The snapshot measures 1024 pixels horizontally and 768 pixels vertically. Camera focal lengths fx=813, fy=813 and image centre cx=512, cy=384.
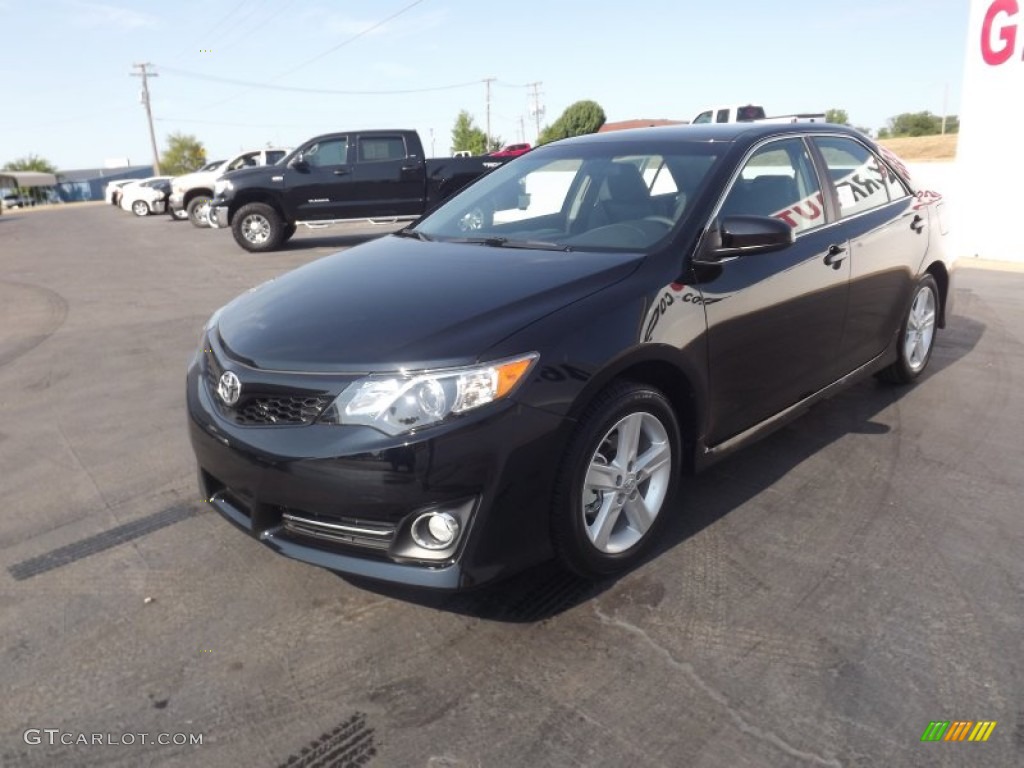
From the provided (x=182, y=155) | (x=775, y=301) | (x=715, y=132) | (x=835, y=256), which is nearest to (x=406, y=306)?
(x=775, y=301)

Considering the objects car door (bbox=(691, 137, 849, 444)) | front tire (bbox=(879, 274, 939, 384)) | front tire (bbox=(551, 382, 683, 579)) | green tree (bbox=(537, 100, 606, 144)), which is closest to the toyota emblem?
front tire (bbox=(551, 382, 683, 579))

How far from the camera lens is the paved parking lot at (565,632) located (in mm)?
2264

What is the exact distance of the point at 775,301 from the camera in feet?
11.8

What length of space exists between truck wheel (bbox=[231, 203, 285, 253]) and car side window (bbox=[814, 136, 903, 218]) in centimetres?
1166

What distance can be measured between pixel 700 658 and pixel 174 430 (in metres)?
3.49

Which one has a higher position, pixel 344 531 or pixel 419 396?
pixel 419 396

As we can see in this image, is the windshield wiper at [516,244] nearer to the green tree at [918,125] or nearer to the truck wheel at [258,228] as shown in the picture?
the truck wheel at [258,228]

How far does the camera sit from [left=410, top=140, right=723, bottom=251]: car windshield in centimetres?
349

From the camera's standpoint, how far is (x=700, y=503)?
367cm

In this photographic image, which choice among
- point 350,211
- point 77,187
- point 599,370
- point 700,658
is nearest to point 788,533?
point 700,658

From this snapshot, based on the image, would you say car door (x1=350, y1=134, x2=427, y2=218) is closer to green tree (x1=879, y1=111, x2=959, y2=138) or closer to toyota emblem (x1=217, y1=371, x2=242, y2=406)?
toyota emblem (x1=217, y1=371, x2=242, y2=406)

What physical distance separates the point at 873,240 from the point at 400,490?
318 cm

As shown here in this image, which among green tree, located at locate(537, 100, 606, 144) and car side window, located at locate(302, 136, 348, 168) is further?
green tree, located at locate(537, 100, 606, 144)

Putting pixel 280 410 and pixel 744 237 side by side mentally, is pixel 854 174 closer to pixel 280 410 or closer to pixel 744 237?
pixel 744 237
